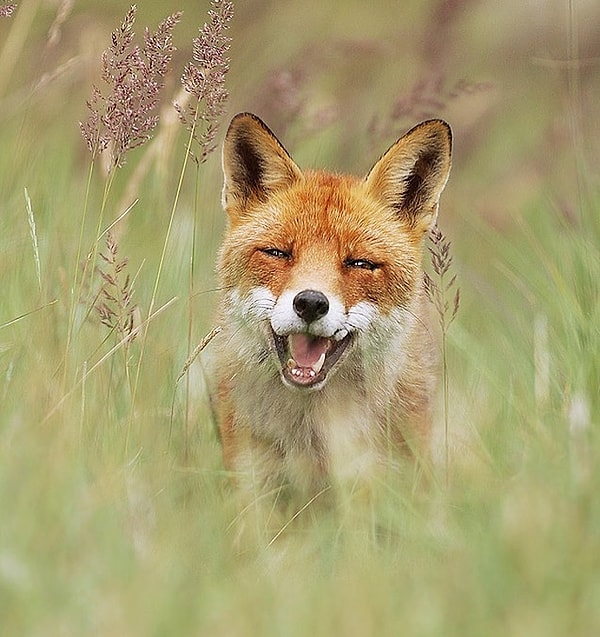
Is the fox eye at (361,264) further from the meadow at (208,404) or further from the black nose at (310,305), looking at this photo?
the meadow at (208,404)

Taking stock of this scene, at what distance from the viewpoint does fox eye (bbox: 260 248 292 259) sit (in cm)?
400

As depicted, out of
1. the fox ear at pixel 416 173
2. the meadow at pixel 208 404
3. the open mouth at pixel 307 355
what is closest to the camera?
the meadow at pixel 208 404

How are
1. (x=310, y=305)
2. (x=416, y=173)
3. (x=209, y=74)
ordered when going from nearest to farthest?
(x=310, y=305), (x=209, y=74), (x=416, y=173)

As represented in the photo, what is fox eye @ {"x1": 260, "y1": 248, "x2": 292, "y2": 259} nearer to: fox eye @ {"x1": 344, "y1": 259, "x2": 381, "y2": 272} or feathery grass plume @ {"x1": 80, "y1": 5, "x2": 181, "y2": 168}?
fox eye @ {"x1": 344, "y1": 259, "x2": 381, "y2": 272}

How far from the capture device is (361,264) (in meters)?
4.00

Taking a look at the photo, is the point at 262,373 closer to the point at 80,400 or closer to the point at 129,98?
the point at 80,400

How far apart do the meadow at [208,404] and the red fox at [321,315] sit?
17 centimetres

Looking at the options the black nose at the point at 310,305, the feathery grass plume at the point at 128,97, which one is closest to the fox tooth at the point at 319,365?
the black nose at the point at 310,305

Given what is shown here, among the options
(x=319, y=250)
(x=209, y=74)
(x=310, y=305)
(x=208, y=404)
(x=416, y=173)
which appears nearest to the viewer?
(x=310, y=305)

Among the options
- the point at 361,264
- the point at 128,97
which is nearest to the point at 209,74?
the point at 128,97

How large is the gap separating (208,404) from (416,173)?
45.6 inches

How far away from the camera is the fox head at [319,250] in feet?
12.5

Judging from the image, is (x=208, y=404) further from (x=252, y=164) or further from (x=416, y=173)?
(x=416, y=173)

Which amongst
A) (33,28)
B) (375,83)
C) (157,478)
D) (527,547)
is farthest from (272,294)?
(375,83)
